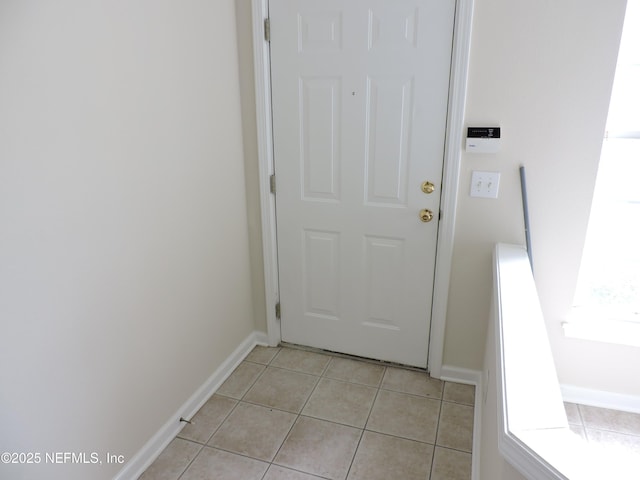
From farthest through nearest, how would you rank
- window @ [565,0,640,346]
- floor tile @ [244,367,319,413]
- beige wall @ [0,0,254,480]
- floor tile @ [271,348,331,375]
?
floor tile @ [271,348,331,375] → floor tile @ [244,367,319,413] → window @ [565,0,640,346] → beige wall @ [0,0,254,480]

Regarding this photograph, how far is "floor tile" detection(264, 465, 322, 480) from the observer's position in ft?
6.40

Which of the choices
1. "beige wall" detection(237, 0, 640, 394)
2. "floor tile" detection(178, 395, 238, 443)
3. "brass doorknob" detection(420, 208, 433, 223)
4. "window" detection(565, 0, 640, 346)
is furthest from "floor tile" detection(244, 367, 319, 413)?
"window" detection(565, 0, 640, 346)

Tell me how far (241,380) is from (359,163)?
1.34 meters

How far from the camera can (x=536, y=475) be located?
940 mm

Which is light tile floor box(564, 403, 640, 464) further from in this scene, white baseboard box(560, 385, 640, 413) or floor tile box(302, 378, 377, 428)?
floor tile box(302, 378, 377, 428)

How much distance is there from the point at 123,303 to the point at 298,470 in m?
1.01

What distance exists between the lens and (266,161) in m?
2.55

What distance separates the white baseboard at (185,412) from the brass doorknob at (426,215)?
4.08ft

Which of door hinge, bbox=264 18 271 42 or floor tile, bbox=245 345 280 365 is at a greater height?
door hinge, bbox=264 18 271 42

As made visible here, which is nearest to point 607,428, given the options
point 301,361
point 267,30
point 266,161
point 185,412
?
point 301,361

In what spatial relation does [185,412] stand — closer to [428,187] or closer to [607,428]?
[428,187]

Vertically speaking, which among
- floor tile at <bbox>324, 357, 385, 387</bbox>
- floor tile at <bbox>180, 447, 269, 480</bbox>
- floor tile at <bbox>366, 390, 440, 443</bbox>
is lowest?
floor tile at <bbox>180, 447, 269, 480</bbox>

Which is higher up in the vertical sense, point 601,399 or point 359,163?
point 359,163

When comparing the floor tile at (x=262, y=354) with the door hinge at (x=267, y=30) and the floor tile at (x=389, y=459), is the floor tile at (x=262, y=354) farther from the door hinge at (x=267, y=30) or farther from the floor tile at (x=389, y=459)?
the door hinge at (x=267, y=30)
